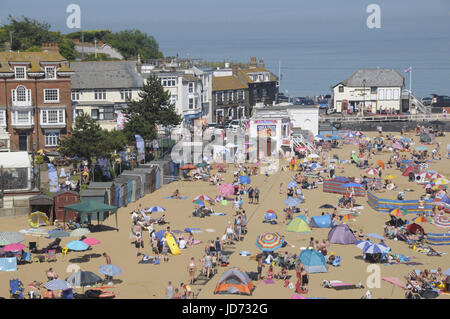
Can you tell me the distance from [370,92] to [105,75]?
33805mm

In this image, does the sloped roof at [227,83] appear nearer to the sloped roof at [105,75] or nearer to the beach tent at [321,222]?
the sloped roof at [105,75]

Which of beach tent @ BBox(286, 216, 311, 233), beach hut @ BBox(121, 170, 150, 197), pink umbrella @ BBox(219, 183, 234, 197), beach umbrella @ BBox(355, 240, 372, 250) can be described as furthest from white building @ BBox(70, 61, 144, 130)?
beach umbrella @ BBox(355, 240, 372, 250)

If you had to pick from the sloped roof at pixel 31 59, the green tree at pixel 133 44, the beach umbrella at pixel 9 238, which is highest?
the green tree at pixel 133 44

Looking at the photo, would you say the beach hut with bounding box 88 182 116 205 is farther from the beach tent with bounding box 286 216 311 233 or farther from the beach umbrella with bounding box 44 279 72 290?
the beach umbrella with bounding box 44 279 72 290

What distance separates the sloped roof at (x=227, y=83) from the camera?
7175 centimetres

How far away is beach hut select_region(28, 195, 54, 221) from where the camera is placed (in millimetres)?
29547

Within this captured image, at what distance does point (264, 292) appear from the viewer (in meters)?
20.1

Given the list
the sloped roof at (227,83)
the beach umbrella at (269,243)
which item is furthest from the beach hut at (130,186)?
the sloped roof at (227,83)

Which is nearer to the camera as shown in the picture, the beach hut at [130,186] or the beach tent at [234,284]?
the beach tent at [234,284]

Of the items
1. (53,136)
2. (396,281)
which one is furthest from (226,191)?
(53,136)

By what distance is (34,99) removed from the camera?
4991cm

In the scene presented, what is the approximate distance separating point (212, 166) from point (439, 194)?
55.0 feet

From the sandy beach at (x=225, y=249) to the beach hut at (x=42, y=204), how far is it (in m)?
0.84
